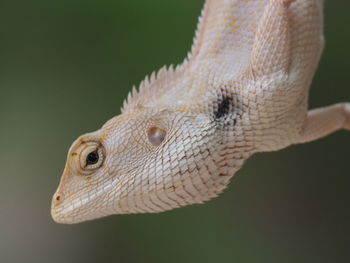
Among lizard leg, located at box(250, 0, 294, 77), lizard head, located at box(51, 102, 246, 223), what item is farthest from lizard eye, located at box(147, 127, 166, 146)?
lizard leg, located at box(250, 0, 294, 77)

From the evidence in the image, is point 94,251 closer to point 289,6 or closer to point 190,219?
point 190,219

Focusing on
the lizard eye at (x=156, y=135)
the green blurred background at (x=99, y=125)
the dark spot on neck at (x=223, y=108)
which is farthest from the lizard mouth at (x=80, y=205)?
the green blurred background at (x=99, y=125)

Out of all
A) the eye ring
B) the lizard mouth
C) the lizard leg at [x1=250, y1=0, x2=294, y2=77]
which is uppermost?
the lizard leg at [x1=250, y1=0, x2=294, y2=77]

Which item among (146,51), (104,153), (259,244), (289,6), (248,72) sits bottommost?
(259,244)

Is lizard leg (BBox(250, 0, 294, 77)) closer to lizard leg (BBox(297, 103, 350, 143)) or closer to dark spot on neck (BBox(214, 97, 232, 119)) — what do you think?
dark spot on neck (BBox(214, 97, 232, 119))

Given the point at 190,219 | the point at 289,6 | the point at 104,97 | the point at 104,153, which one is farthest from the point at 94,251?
the point at 289,6
